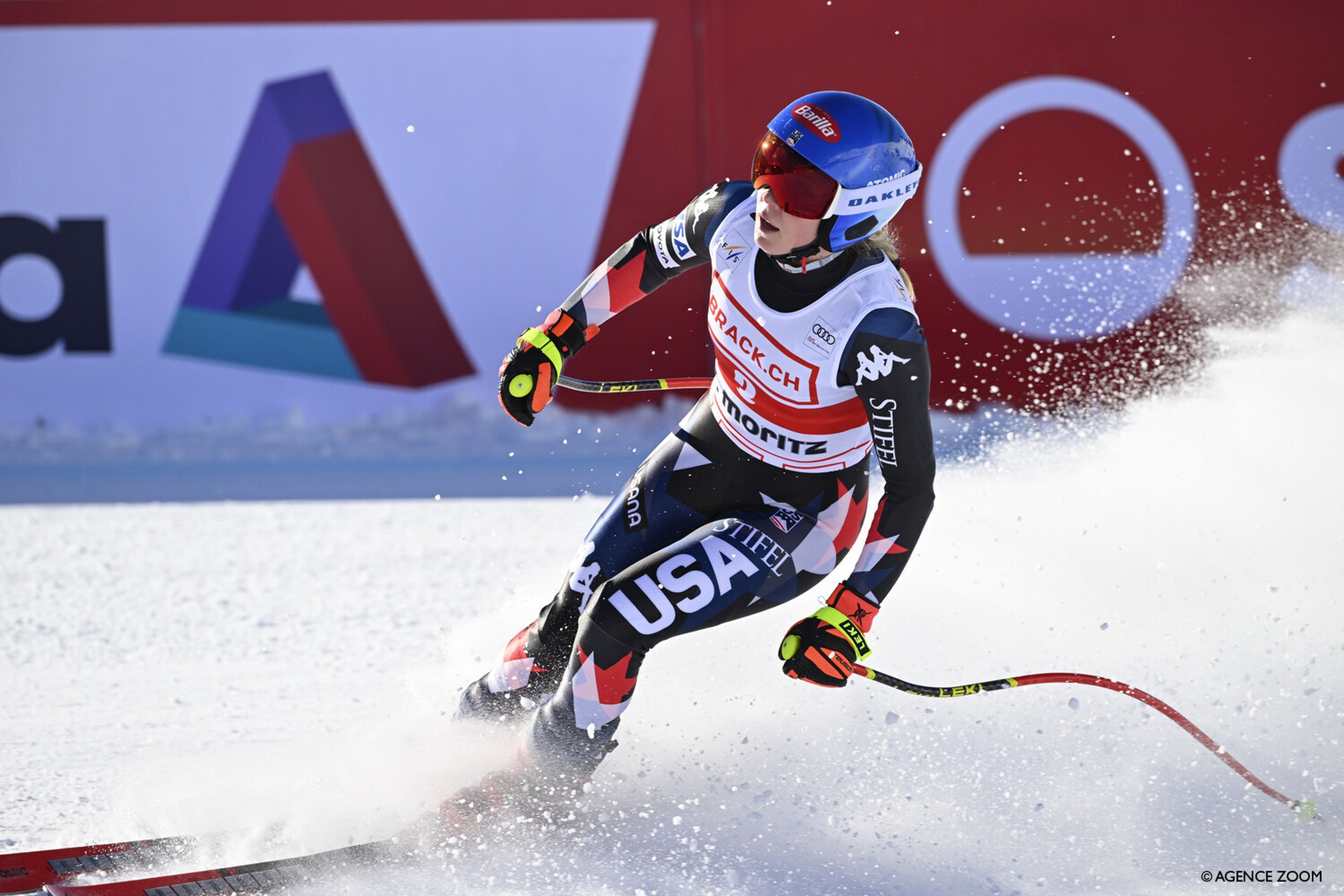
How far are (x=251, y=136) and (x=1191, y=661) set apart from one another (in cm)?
603

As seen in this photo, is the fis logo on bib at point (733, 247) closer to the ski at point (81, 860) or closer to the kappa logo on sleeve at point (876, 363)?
the kappa logo on sleeve at point (876, 363)

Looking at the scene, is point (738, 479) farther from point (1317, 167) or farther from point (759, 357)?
point (1317, 167)

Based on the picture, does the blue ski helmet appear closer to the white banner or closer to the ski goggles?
the ski goggles

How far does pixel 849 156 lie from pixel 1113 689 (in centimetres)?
149

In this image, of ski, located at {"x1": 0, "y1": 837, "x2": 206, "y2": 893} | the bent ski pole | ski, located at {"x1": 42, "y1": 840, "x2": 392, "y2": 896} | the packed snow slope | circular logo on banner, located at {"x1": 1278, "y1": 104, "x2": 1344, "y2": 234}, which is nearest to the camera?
ski, located at {"x1": 42, "y1": 840, "x2": 392, "y2": 896}

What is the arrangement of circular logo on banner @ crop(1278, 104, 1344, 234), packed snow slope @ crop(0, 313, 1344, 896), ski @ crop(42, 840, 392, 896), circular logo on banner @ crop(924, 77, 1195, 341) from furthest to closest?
circular logo on banner @ crop(924, 77, 1195, 341), circular logo on banner @ crop(1278, 104, 1344, 234), packed snow slope @ crop(0, 313, 1344, 896), ski @ crop(42, 840, 392, 896)

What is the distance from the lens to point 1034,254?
7484 mm

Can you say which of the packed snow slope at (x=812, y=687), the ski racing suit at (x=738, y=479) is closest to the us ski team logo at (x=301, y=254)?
the packed snow slope at (x=812, y=687)

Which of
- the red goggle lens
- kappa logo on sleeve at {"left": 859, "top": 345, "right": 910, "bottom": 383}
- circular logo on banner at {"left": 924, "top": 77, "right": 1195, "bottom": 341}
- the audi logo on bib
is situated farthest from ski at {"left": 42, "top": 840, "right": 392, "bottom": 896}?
circular logo on banner at {"left": 924, "top": 77, "right": 1195, "bottom": 341}

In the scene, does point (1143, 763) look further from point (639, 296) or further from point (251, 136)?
point (251, 136)

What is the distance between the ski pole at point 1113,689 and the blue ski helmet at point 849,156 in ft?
3.20

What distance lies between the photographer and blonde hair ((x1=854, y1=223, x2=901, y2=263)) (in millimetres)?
2834

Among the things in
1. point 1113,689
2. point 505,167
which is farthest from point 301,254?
point 1113,689

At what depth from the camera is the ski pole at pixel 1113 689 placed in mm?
2918
